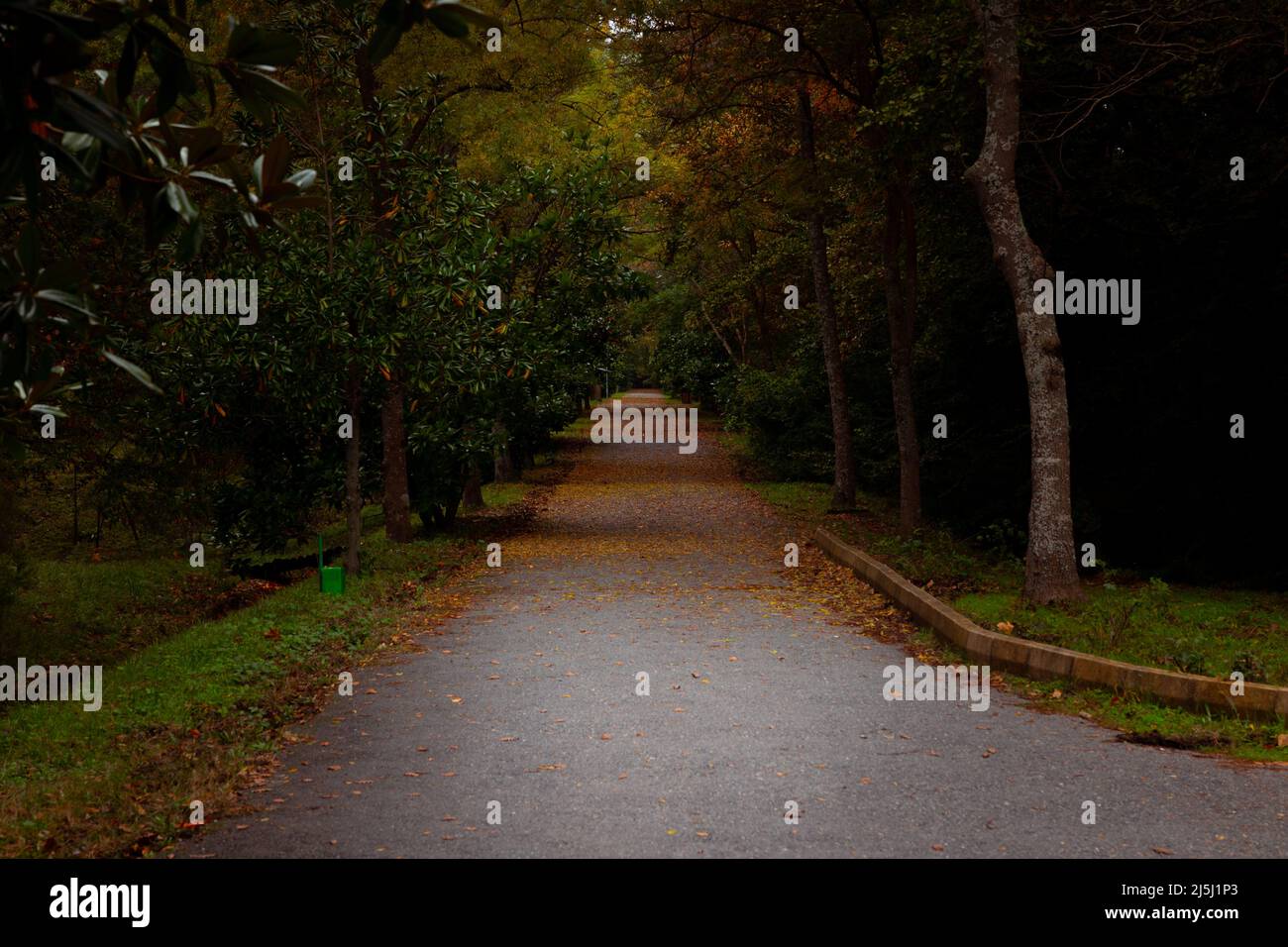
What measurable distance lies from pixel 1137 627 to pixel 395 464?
10.7 meters

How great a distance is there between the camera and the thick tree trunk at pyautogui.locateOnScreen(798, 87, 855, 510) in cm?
2089

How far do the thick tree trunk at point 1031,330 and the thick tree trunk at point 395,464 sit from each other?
855 centimetres

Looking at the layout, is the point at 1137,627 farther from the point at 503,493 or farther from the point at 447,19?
the point at 503,493

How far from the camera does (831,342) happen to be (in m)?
22.1

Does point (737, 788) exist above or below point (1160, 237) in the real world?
below

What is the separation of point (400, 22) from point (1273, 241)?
13.3 m

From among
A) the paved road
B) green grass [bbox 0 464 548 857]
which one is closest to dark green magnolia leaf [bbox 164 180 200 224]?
the paved road

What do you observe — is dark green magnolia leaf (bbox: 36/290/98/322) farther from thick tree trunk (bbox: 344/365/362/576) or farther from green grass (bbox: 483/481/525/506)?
green grass (bbox: 483/481/525/506)

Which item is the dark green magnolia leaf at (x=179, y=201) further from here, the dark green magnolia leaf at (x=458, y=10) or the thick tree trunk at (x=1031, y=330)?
the thick tree trunk at (x=1031, y=330)

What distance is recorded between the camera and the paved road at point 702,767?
5.55 meters

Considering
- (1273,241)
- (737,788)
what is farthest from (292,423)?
(1273,241)

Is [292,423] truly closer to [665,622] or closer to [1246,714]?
[665,622]

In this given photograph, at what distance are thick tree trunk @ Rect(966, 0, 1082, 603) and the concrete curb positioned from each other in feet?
3.60

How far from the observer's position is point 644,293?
68.3ft
